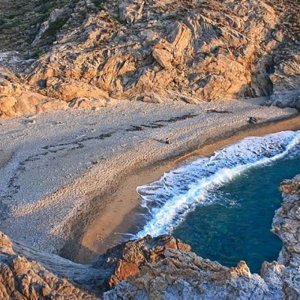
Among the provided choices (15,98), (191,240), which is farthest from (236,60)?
(191,240)

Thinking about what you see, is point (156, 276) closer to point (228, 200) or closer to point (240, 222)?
point (240, 222)

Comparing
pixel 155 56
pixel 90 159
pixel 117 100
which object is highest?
pixel 155 56

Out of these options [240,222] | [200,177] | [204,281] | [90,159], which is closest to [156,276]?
[204,281]

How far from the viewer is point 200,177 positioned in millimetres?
38906

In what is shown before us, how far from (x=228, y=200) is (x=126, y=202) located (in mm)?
7002

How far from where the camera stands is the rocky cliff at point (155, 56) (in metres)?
50.6

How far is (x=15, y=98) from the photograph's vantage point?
157 ft

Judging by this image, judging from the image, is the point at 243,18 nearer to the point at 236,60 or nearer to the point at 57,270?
the point at 236,60

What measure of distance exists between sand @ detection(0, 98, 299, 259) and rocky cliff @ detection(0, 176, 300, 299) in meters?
9.04

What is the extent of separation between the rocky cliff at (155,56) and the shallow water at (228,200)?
10.3 meters

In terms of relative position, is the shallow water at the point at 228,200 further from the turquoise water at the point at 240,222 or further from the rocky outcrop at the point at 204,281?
the rocky outcrop at the point at 204,281

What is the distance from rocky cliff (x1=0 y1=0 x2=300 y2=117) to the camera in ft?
166

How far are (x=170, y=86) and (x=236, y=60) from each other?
24.0ft

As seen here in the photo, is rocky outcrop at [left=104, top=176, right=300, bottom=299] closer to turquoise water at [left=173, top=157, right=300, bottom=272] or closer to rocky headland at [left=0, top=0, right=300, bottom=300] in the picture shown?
rocky headland at [left=0, top=0, right=300, bottom=300]
